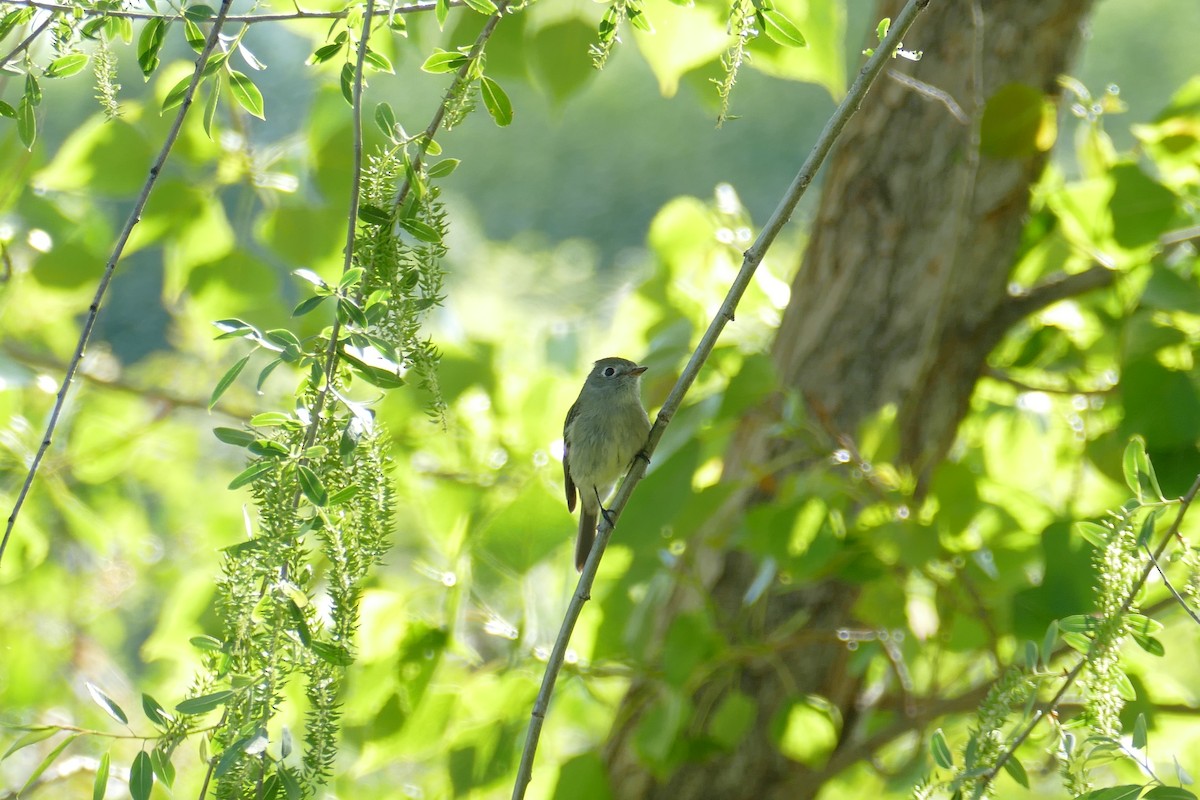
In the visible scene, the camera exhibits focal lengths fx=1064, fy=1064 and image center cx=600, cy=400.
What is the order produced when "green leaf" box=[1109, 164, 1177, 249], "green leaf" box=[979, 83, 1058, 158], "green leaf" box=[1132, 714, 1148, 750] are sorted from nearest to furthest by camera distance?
1. "green leaf" box=[1132, 714, 1148, 750]
2. "green leaf" box=[1109, 164, 1177, 249]
3. "green leaf" box=[979, 83, 1058, 158]

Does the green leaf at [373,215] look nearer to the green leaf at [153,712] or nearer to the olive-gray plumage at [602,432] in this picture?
the green leaf at [153,712]

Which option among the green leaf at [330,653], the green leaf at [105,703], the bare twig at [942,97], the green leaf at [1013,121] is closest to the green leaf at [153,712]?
the green leaf at [105,703]

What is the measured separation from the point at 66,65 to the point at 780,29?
0.66 m

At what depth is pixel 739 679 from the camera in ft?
6.59

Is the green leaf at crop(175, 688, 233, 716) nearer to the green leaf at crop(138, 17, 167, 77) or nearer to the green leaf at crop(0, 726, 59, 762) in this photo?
the green leaf at crop(0, 726, 59, 762)

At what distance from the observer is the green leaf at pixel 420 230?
938 millimetres

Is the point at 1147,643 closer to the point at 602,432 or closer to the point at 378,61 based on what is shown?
the point at 378,61

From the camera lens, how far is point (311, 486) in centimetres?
81

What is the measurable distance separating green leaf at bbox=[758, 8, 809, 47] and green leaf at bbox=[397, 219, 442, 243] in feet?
1.19

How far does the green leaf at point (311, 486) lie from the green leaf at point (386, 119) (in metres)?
0.33

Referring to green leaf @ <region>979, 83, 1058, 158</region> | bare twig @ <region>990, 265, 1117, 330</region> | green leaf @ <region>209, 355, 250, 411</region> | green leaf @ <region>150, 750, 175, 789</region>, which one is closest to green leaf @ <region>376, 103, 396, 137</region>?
green leaf @ <region>209, 355, 250, 411</region>

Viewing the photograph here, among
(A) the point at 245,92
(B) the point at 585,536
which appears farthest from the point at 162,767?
(B) the point at 585,536

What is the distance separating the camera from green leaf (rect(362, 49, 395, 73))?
100 cm

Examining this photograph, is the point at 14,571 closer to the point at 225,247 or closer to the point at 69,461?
the point at 69,461
